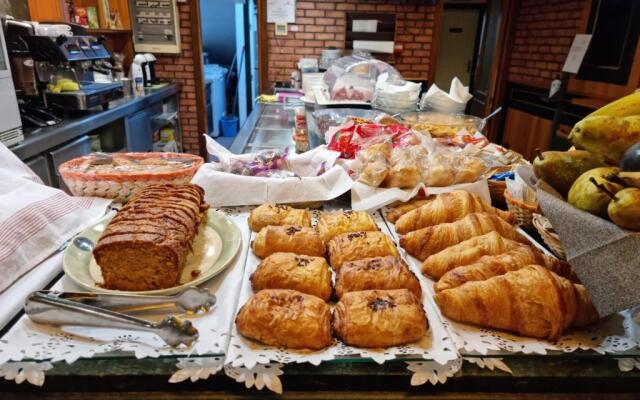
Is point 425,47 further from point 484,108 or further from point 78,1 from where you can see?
point 78,1

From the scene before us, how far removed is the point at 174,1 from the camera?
199 inches

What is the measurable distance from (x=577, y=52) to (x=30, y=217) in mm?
4744

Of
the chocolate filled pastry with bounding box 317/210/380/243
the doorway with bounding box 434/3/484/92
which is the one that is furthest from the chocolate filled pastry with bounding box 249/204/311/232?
the doorway with bounding box 434/3/484/92

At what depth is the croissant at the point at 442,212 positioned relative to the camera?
122 cm

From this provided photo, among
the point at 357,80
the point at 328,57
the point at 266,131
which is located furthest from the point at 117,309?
the point at 328,57

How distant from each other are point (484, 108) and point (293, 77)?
10.0ft

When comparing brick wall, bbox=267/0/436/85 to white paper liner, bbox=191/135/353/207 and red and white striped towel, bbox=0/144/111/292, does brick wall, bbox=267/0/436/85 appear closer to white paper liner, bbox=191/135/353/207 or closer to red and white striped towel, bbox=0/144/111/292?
white paper liner, bbox=191/135/353/207

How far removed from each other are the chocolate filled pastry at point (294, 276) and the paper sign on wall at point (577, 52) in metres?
4.28

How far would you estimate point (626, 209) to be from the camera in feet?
2.40

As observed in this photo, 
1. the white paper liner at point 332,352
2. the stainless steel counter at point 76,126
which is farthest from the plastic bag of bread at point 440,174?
the stainless steel counter at point 76,126

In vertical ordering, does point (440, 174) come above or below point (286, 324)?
above

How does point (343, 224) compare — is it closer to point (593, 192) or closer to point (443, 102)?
point (593, 192)

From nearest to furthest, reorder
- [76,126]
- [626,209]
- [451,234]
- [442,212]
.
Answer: [626,209] < [451,234] < [442,212] < [76,126]

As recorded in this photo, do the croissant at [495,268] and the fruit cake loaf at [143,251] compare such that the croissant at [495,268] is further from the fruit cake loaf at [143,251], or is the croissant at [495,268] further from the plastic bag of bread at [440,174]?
the fruit cake loaf at [143,251]
